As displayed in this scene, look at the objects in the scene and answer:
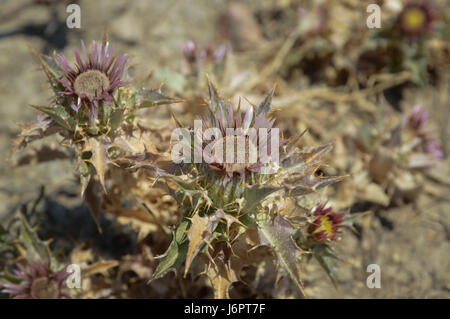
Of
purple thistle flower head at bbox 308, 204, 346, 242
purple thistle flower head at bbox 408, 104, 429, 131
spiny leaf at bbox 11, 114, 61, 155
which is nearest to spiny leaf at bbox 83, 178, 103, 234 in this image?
spiny leaf at bbox 11, 114, 61, 155

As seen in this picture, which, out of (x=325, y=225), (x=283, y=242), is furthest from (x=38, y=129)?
(x=325, y=225)

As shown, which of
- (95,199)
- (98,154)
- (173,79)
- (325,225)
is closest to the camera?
(98,154)

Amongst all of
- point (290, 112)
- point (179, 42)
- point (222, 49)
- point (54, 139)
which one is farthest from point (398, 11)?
point (54, 139)

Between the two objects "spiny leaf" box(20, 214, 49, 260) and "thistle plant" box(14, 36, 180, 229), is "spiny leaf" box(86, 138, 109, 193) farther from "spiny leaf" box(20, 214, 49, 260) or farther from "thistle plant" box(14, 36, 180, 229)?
"spiny leaf" box(20, 214, 49, 260)

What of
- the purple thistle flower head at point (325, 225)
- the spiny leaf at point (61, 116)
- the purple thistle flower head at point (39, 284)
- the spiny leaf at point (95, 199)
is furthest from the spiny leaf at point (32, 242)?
the purple thistle flower head at point (325, 225)

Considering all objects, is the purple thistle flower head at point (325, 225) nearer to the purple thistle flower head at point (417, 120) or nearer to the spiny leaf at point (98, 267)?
the spiny leaf at point (98, 267)

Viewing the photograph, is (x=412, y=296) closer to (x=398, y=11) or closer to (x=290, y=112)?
(x=290, y=112)

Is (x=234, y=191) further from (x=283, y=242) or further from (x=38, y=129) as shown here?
(x=38, y=129)
